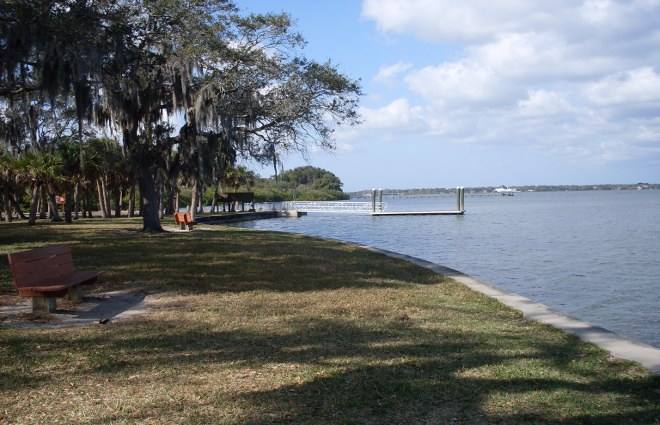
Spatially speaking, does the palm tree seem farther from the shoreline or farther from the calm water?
the shoreline

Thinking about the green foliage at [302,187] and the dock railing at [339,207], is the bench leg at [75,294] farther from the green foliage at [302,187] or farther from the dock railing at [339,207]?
the dock railing at [339,207]

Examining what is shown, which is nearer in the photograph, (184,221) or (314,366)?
(314,366)

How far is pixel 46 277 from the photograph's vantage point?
788cm

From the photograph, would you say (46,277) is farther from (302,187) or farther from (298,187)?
(302,187)

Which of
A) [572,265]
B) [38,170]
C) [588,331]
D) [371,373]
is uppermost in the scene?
[38,170]

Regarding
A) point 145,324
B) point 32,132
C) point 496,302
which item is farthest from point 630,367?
point 32,132

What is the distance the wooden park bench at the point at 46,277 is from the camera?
723 centimetres

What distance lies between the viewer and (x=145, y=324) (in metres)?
6.93

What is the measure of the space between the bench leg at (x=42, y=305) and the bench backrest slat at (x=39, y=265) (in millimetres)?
227

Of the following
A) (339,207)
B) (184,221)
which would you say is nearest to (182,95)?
(184,221)

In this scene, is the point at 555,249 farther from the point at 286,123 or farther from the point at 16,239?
the point at 16,239

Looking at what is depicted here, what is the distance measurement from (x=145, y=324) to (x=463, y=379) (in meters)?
3.74

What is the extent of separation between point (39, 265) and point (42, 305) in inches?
21.5

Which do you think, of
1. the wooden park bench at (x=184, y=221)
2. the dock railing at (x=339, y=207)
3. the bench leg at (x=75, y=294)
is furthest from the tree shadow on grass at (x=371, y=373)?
the dock railing at (x=339, y=207)
